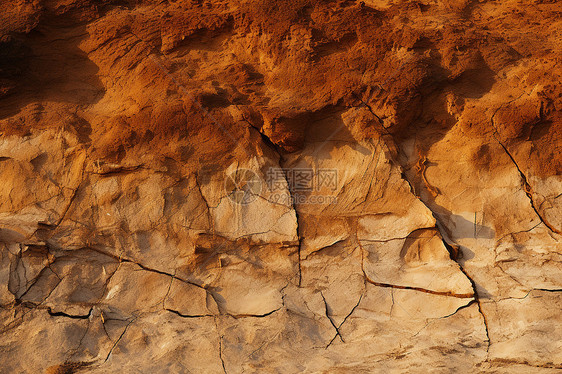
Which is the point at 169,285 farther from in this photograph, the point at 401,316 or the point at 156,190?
the point at 401,316

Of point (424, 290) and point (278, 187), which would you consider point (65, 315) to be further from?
point (424, 290)

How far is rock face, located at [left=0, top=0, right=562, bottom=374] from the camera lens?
3.05m

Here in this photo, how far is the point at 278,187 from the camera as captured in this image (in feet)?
12.0

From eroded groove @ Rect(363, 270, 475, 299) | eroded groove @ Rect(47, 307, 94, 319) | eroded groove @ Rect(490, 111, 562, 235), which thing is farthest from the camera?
eroded groove @ Rect(490, 111, 562, 235)

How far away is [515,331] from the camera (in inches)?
119

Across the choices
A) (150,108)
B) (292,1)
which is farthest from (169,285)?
(292,1)

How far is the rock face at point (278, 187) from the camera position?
3055 millimetres

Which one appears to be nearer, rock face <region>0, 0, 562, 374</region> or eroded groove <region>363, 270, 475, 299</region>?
rock face <region>0, 0, 562, 374</region>

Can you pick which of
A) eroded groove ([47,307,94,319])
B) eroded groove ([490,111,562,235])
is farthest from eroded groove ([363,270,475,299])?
eroded groove ([47,307,94,319])

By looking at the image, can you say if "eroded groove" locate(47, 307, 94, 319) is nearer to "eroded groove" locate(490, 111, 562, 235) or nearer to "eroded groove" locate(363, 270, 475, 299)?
"eroded groove" locate(363, 270, 475, 299)

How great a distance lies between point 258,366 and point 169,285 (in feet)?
2.81

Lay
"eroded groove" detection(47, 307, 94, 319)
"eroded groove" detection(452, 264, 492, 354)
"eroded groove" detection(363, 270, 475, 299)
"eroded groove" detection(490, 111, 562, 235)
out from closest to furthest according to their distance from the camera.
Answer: "eroded groove" detection(452, 264, 492, 354) < "eroded groove" detection(47, 307, 94, 319) < "eroded groove" detection(363, 270, 475, 299) < "eroded groove" detection(490, 111, 562, 235)

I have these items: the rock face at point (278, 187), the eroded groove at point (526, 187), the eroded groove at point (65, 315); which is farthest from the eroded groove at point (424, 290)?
the eroded groove at point (65, 315)

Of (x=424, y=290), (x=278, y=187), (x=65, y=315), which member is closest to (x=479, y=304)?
(x=424, y=290)
